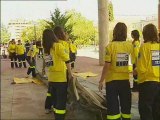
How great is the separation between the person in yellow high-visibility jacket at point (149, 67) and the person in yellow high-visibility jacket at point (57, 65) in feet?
4.75

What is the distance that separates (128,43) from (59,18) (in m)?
30.7

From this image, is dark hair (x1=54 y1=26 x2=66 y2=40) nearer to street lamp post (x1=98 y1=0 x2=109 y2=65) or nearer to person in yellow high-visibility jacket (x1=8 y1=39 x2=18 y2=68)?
street lamp post (x1=98 y1=0 x2=109 y2=65)

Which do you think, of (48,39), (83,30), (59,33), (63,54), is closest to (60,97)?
(63,54)

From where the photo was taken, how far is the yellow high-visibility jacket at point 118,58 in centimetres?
587

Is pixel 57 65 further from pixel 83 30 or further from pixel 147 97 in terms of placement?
pixel 83 30

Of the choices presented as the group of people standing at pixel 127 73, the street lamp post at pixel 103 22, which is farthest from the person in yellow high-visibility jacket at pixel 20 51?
the group of people standing at pixel 127 73

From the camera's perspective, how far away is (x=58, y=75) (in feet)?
21.7

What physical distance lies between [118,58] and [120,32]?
1.42 feet

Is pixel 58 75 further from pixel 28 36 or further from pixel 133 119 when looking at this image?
pixel 28 36

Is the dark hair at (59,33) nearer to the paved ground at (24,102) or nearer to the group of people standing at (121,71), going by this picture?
the group of people standing at (121,71)

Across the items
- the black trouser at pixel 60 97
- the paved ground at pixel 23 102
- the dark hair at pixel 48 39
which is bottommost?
the paved ground at pixel 23 102

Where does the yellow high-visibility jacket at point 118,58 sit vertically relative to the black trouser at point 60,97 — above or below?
above

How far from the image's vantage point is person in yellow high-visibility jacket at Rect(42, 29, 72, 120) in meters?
6.51

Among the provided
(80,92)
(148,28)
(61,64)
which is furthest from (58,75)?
(148,28)
